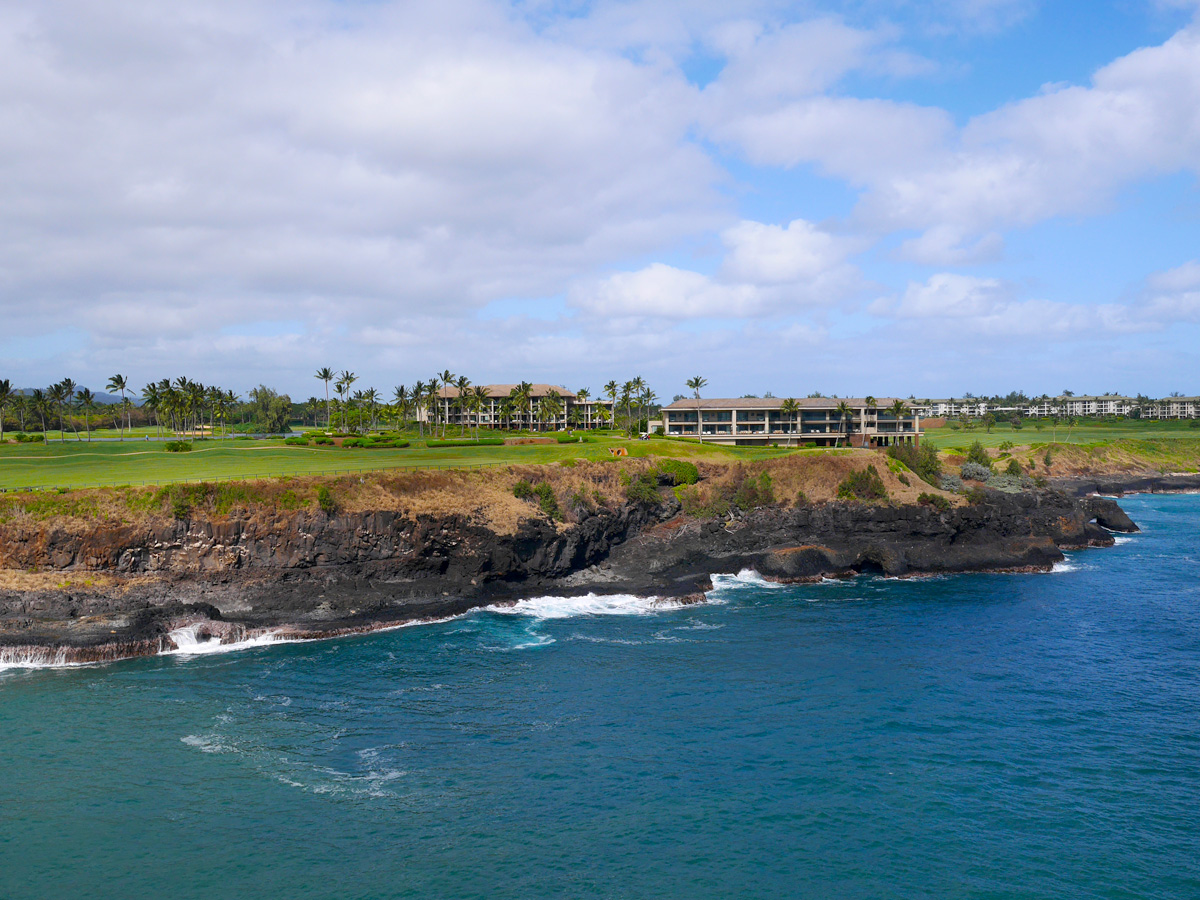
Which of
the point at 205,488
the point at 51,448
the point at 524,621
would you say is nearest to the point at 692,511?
the point at 524,621

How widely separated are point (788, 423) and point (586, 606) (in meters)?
85.2

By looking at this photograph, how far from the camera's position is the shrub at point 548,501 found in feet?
206

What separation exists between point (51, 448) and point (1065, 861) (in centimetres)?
9377

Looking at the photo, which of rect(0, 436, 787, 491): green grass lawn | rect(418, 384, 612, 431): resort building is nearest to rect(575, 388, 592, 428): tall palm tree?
rect(418, 384, 612, 431): resort building

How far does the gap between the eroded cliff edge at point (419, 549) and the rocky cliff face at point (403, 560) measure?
114mm

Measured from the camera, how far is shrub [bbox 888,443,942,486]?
82062mm

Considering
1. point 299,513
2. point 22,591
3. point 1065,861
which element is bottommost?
point 1065,861

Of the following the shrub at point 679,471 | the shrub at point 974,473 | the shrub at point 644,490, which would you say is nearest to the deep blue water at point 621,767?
the shrub at point 644,490

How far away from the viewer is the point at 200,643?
43.5m

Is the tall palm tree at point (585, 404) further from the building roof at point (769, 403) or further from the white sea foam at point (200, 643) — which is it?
the white sea foam at point (200, 643)

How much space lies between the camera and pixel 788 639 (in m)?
45.4

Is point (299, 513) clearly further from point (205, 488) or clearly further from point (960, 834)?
point (960, 834)

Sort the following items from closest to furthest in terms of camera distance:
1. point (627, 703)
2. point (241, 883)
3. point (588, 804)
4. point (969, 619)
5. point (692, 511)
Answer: point (241, 883) → point (588, 804) → point (627, 703) → point (969, 619) → point (692, 511)

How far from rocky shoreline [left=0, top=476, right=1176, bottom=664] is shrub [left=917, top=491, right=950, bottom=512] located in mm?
712
